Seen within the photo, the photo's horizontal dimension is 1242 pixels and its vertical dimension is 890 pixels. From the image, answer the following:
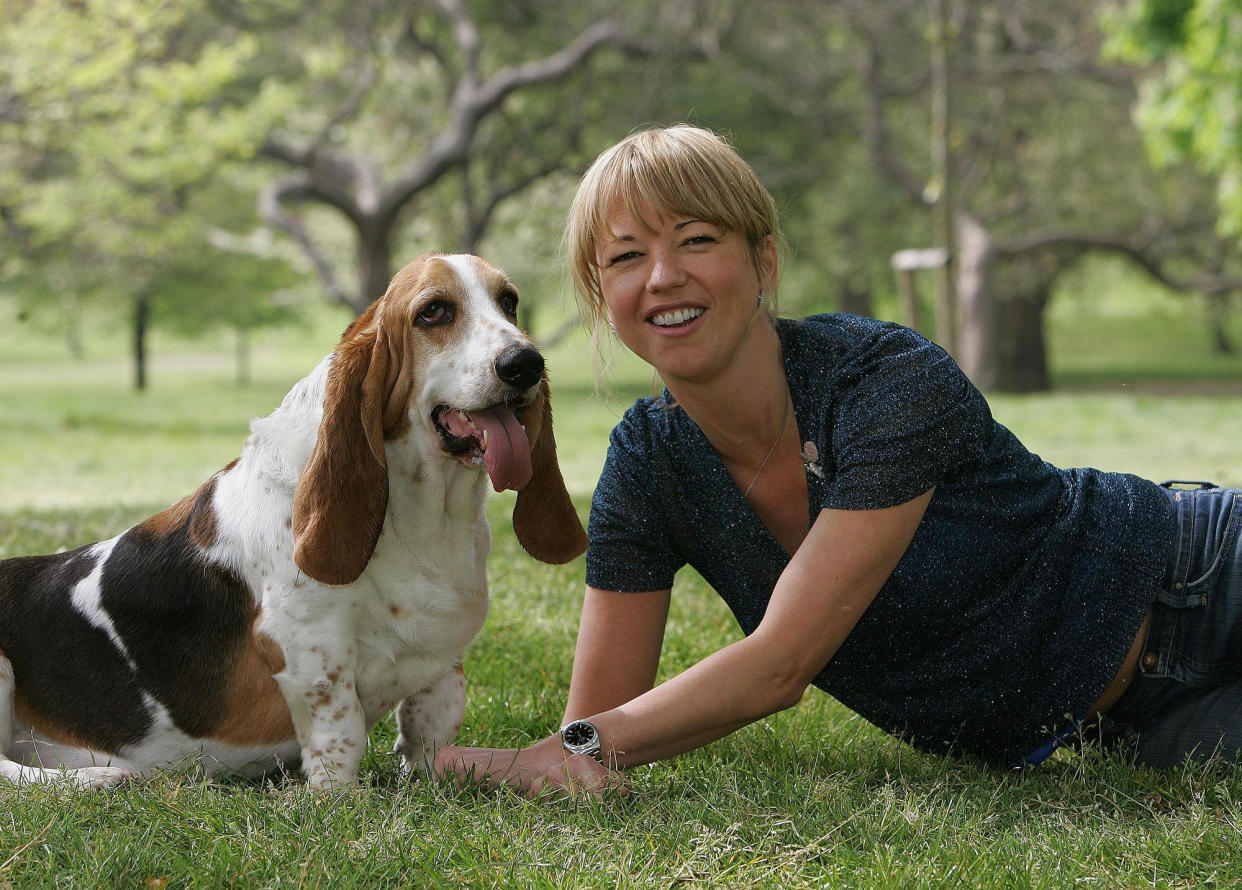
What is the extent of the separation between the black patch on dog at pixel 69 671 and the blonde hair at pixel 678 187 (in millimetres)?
1695

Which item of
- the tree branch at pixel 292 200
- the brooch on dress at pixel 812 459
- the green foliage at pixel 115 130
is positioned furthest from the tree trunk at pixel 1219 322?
the brooch on dress at pixel 812 459

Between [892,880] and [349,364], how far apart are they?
175 centimetres

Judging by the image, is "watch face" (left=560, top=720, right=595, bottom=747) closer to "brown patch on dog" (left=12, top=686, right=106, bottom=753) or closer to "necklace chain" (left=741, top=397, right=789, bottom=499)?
"necklace chain" (left=741, top=397, right=789, bottom=499)

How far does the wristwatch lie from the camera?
3078mm

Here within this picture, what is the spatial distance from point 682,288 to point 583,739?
1131 mm

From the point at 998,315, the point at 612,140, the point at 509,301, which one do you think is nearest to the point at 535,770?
the point at 509,301

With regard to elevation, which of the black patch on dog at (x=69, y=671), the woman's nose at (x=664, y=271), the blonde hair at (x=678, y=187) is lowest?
the black patch on dog at (x=69, y=671)

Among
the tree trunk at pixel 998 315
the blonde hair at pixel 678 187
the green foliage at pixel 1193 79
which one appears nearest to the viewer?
the blonde hair at pixel 678 187

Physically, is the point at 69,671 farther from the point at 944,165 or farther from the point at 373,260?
the point at 373,260

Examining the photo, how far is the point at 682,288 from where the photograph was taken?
314 centimetres

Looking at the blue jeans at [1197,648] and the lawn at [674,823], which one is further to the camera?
the blue jeans at [1197,648]

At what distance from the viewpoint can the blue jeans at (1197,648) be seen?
339 centimetres

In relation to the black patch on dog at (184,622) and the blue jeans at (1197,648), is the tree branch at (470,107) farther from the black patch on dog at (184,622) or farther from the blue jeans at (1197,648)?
the blue jeans at (1197,648)

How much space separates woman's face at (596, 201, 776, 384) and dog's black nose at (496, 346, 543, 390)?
28 cm
